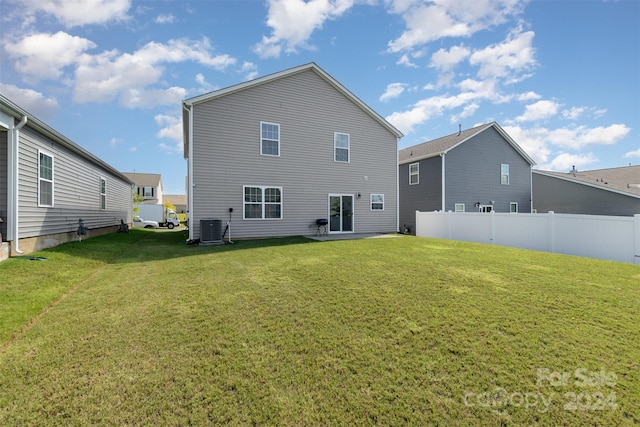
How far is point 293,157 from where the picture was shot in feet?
43.1

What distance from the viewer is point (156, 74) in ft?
40.3

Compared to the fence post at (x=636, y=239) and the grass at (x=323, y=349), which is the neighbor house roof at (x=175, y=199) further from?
the fence post at (x=636, y=239)

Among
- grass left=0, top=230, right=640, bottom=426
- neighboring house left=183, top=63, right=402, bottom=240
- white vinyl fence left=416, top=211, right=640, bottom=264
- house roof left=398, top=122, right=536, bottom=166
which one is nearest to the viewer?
grass left=0, top=230, right=640, bottom=426

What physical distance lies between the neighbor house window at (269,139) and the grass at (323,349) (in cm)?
821

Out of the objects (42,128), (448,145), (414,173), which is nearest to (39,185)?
(42,128)

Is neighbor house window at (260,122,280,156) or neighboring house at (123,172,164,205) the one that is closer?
neighbor house window at (260,122,280,156)

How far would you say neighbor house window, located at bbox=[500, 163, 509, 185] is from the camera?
1970 centimetres

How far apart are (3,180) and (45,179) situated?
70.0 inches

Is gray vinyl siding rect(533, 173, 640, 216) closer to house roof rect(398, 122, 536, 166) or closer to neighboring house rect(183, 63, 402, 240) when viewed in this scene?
house roof rect(398, 122, 536, 166)

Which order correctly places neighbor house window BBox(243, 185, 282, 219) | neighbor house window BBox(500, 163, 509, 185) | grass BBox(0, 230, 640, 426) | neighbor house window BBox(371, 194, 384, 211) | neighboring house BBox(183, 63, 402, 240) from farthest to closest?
1. neighbor house window BBox(500, 163, 509, 185)
2. neighbor house window BBox(371, 194, 384, 211)
3. neighbor house window BBox(243, 185, 282, 219)
4. neighboring house BBox(183, 63, 402, 240)
5. grass BBox(0, 230, 640, 426)

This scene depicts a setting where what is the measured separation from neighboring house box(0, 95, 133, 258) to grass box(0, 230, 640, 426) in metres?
2.28

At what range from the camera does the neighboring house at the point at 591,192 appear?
17891 mm

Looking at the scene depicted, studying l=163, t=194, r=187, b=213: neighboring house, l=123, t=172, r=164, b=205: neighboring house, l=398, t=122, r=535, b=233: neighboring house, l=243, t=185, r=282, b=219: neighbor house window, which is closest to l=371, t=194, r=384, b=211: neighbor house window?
l=398, t=122, r=535, b=233: neighboring house

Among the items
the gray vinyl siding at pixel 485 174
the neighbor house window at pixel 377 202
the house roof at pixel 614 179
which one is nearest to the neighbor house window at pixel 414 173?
the gray vinyl siding at pixel 485 174
